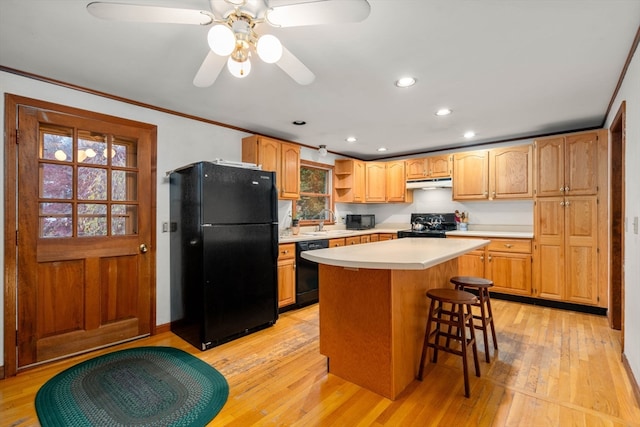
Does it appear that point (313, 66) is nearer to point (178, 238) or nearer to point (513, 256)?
point (178, 238)

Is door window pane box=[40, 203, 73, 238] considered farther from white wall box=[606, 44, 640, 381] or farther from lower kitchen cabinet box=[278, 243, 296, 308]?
white wall box=[606, 44, 640, 381]

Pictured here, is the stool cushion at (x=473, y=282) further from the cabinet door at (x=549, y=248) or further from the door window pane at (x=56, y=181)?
the door window pane at (x=56, y=181)

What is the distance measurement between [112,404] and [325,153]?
383cm

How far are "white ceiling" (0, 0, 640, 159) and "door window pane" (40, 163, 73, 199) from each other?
2.35 ft

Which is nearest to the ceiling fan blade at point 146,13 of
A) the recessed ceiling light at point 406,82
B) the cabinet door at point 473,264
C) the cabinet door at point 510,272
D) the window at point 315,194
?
the recessed ceiling light at point 406,82

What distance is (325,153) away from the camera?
190 inches

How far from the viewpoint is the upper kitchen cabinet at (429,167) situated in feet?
15.9

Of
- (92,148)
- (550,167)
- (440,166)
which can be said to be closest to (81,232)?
(92,148)

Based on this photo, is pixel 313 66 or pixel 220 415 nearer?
pixel 220 415

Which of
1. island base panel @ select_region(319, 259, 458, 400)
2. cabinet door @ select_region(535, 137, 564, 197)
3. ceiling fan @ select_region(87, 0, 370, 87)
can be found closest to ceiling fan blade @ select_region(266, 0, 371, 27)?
ceiling fan @ select_region(87, 0, 370, 87)

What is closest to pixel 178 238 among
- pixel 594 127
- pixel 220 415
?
pixel 220 415

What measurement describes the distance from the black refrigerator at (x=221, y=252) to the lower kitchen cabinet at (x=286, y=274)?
30 cm

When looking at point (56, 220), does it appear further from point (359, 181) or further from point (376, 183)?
point (376, 183)

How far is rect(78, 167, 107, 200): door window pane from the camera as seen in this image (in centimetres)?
268
